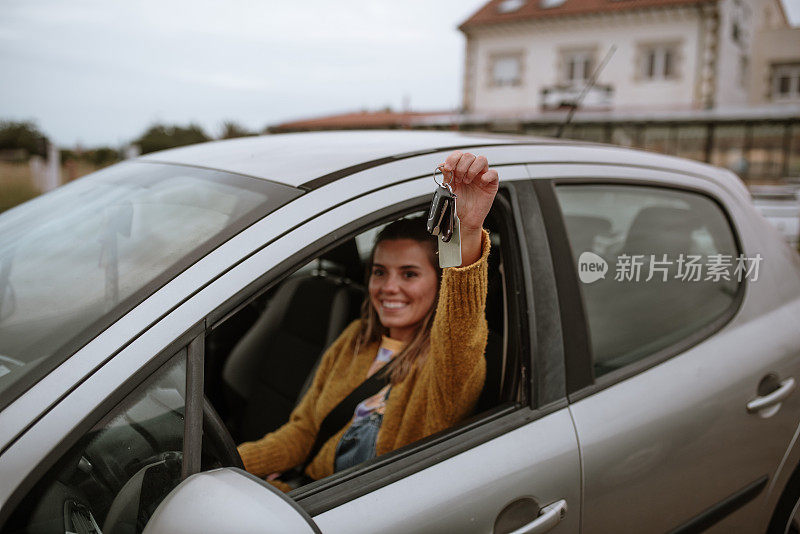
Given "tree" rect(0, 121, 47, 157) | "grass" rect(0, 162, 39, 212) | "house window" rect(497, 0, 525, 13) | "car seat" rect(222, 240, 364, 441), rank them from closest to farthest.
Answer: "car seat" rect(222, 240, 364, 441) → "grass" rect(0, 162, 39, 212) → "tree" rect(0, 121, 47, 157) → "house window" rect(497, 0, 525, 13)

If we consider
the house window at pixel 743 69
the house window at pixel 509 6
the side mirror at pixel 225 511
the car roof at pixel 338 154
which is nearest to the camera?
the side mirror at pixel 225 511

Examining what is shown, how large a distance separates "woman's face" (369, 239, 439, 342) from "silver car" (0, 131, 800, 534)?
0.21m

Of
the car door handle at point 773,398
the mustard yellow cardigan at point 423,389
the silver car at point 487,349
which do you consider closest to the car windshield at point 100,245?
the silver car at point 487,349

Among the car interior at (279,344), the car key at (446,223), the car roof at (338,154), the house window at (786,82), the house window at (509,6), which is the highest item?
the house window at (509,6)

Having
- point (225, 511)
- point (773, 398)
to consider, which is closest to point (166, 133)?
point (773, 398)

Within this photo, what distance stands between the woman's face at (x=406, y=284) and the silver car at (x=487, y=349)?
21 cm

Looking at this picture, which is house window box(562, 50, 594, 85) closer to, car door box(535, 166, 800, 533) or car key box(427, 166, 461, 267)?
car door box(535, 166, 800, 533)

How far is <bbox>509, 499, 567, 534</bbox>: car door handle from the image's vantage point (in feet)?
3.87

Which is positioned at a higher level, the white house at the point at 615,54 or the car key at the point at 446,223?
the white house at the point at 615,54

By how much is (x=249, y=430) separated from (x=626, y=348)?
126 centimetres

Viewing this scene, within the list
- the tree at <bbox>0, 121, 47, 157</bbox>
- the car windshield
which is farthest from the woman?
the tree at <bbox>0, 121, 47, 157</bbox>

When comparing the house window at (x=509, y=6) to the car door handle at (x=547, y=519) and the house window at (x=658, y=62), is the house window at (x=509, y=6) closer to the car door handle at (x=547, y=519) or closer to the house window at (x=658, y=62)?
the house window at (x=658, y=62)

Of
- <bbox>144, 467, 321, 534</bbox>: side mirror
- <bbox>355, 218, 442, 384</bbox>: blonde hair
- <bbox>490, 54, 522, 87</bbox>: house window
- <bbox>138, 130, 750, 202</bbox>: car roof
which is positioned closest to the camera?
<bbox>144, 467, 321, 534</bbox>: side mirror

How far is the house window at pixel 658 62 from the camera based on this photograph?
22.1 meters
